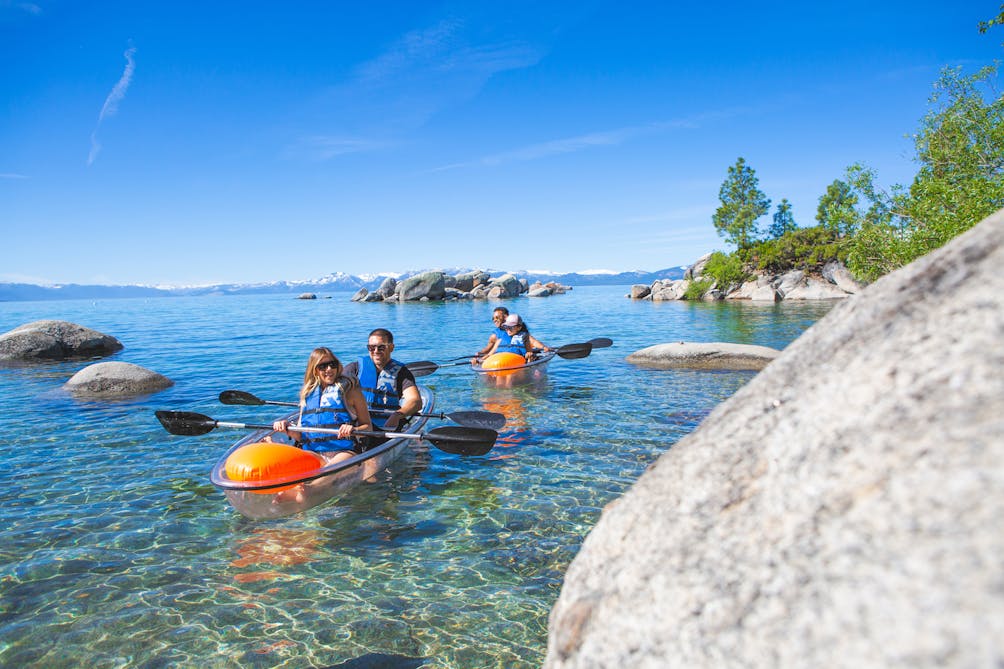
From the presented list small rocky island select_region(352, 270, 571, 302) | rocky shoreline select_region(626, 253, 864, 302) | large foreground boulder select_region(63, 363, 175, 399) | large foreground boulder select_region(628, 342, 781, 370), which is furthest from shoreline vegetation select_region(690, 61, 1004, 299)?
small rocky island select_region(352, 270, 571, 302)

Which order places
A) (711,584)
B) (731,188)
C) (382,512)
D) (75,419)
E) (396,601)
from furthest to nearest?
(731,188) < (75,419) < (382,512) < (396,601) < (711,584)

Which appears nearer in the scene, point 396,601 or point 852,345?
point 852,345

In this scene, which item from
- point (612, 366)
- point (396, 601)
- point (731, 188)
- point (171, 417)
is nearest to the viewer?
point (396, 601)

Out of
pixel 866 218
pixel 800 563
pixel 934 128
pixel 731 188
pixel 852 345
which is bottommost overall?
pixel 800 563

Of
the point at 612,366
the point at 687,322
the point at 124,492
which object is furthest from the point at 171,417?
the point at 687,322

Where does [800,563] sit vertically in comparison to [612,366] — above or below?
above

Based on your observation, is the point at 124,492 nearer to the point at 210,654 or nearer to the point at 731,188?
the point at 210,654

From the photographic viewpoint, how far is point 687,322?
3281cm

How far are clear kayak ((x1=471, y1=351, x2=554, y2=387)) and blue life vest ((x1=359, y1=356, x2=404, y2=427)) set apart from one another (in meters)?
5.38

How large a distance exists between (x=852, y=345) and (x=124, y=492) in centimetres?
897

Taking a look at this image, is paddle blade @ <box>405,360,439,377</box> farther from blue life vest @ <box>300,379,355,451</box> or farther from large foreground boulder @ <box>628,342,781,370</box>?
large foreground boulder @ <box>628,342,781,370</box>

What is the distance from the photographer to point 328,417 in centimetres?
757

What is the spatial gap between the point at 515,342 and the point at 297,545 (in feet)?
32.1

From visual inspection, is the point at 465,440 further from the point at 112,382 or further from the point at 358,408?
the point at 112,382
